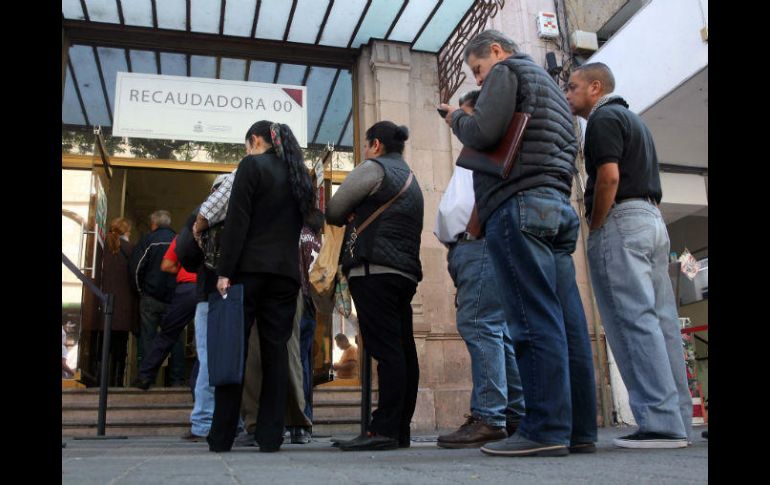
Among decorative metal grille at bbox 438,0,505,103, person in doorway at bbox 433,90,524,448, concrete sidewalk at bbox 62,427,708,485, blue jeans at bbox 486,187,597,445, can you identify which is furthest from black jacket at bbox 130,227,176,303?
blue jeans at bbox 486,187,597,445

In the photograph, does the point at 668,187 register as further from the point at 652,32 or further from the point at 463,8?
the point at 463,8

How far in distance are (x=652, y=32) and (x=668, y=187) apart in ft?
8.79

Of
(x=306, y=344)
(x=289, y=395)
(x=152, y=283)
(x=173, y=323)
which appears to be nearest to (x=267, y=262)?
(x=289, y=395)

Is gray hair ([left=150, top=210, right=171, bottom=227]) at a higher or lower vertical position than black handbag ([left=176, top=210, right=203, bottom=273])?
higher

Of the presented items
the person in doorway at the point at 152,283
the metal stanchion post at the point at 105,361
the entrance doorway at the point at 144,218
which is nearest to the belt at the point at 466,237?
the metal stanchion post at the point at 105,361

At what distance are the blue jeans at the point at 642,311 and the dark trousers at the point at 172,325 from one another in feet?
13.6

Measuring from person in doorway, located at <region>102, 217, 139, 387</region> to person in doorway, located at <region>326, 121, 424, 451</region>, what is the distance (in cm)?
452

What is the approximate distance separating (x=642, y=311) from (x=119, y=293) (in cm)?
605

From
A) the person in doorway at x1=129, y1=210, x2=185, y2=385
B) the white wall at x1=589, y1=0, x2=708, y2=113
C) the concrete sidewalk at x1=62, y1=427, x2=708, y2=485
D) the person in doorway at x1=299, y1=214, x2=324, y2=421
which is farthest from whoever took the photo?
the white wall at x1=589, y1=0, x2=708, y2=113

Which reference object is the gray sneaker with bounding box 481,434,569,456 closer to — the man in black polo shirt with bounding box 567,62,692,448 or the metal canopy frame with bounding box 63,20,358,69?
the man in black polo shirt with bounding box 567,62,692,448

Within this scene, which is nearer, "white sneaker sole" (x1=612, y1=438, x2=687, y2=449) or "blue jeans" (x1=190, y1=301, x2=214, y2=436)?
"white sneaker sole" (x1=612, y1=438, x2=687, y2=449)

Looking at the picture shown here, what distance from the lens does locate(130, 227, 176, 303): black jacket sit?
288 inches

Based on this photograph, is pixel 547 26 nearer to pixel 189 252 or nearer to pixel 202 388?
pixel 189 252

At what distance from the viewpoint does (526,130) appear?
293 cm
